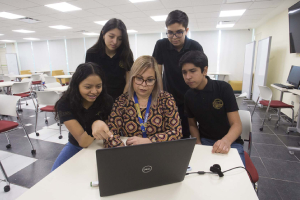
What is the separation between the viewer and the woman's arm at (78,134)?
1.11m

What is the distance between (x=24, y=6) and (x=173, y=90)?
4973mm

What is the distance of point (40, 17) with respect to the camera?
18.0ft

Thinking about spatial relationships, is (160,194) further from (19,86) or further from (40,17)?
(40,17)

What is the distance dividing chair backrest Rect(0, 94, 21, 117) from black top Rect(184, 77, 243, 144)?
2.42m

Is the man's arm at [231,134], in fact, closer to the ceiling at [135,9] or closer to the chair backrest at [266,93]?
the chair backrest at [266,93]

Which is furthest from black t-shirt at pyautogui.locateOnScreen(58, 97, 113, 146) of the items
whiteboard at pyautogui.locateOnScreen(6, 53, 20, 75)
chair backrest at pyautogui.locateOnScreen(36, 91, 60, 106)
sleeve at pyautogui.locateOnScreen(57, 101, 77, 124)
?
whiteboard at pyautogui.locateOnScreen(6, 53, 20, 75)

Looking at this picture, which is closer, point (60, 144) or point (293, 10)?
point (60, 144)

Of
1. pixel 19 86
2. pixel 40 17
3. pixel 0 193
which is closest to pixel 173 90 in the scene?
pixel 0 193

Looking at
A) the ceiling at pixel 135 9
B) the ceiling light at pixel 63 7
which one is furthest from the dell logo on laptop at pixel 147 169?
the ceiling light at pixel 63 7

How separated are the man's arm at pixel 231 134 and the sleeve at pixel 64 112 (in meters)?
0.97

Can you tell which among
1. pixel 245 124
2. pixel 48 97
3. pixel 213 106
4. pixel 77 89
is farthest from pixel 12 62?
pixel 245 124

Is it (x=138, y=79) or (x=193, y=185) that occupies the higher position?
(x=138, y=79)

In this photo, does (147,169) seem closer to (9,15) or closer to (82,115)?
(82,115)

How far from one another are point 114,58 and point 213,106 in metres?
0.98
